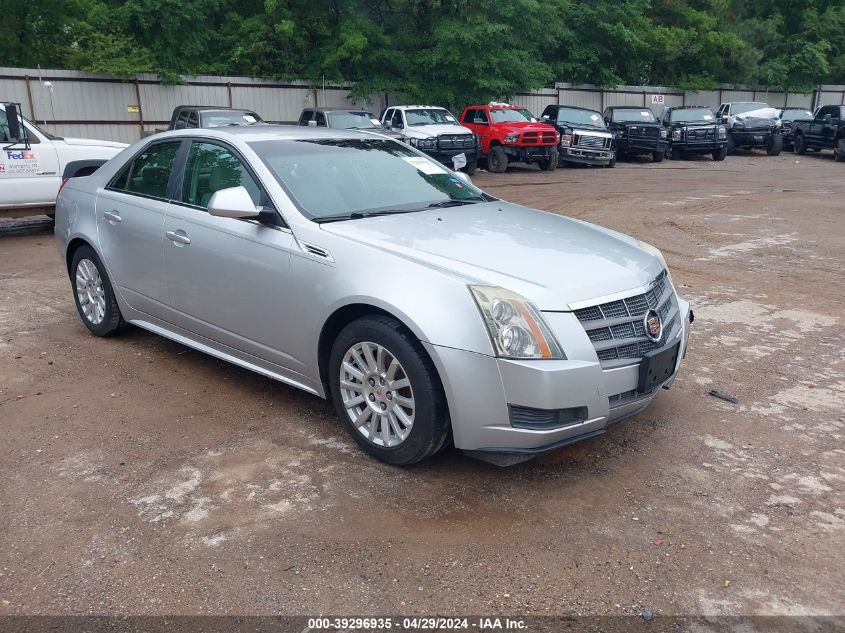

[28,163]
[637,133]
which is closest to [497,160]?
[637,133]

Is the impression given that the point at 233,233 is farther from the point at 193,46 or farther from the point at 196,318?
the point at 193,46

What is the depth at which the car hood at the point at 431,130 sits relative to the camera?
62.8 feet

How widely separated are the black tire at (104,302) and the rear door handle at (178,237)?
1050mm

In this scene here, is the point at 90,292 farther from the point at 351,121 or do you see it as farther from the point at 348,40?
the point at 348,40

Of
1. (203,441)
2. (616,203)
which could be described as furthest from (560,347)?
(616,203)

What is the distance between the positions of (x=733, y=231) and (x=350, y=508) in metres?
9.63

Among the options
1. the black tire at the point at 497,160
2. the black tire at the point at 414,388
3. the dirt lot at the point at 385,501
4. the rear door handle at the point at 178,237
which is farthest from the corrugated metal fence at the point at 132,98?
the black tire at the point at 414,388

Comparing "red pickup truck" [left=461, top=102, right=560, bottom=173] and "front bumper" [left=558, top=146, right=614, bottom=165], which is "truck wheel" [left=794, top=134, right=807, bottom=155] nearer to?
"front bumper" [left=558, top=146, right=614, bottom=165]

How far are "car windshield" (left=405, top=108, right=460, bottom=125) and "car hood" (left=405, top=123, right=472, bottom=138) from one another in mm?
286

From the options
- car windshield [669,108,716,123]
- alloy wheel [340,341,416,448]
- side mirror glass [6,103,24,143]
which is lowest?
alloy wheel [340,341,416,448]

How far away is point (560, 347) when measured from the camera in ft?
12.0

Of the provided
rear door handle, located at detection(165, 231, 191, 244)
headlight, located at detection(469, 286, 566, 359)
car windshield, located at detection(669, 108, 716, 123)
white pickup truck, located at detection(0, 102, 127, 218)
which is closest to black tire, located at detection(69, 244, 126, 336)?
rear door handle, located at detection(165, 231, 191, 244)

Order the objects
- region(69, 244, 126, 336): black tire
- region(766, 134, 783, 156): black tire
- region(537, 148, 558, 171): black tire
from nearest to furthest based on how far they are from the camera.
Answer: region(69, 244, 126, 336): black tire → region(537, 148, 558, 171): black tire → region(766, 134, 783, 156): black tire

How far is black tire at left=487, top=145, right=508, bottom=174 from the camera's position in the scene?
22.1m
